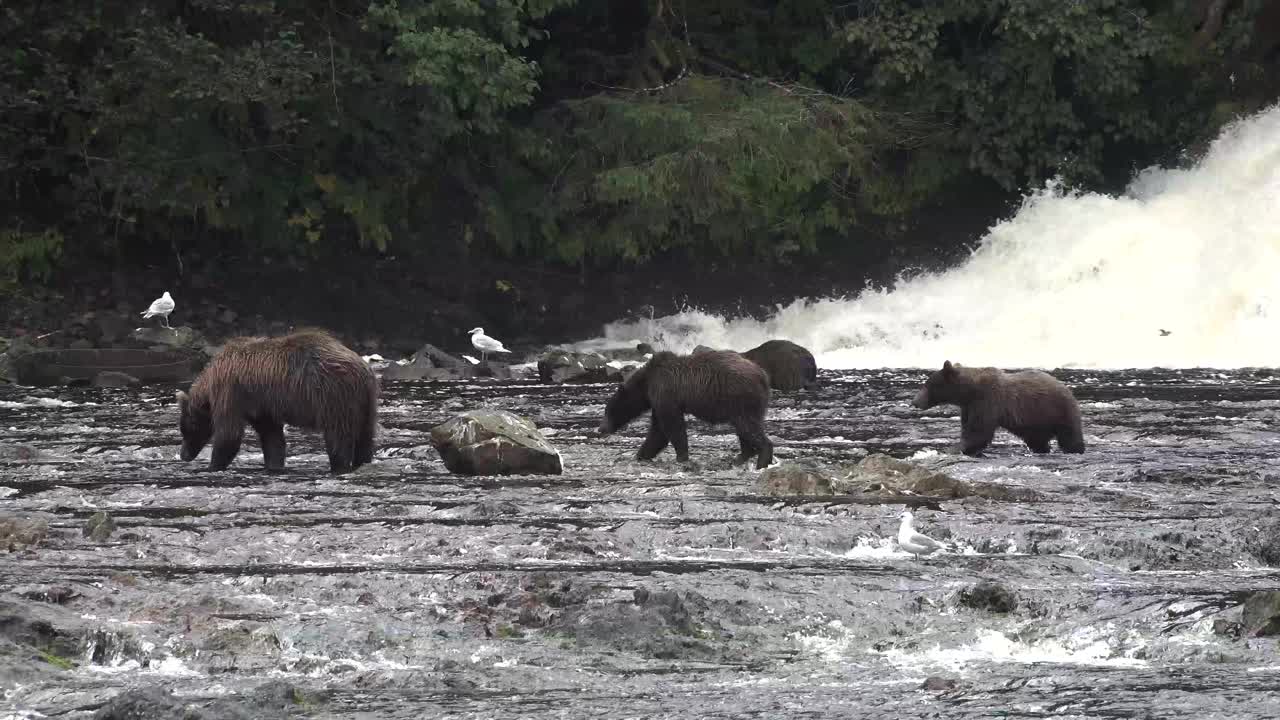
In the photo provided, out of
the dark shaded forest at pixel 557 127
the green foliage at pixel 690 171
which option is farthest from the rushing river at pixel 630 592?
the green foliage at pixel 690 171

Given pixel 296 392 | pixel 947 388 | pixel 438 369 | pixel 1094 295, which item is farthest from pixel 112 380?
pixel 1094 295

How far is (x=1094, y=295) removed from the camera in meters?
29.9

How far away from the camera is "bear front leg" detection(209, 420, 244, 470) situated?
13.8 m

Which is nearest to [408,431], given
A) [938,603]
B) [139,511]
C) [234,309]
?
[139,511]

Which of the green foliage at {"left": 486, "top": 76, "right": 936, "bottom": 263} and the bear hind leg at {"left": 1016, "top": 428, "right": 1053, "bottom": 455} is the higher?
the green foliage at {"left": 486, "top": 76, "right": 936, "bottom": 263}

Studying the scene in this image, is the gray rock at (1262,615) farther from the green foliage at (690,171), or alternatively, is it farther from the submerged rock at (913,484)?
the green foliage at (690,171)

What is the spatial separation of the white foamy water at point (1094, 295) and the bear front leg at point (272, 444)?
14.7 metres

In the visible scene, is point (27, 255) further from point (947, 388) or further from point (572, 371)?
point (947, 388)

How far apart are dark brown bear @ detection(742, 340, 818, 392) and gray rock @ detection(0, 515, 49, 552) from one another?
514 inches

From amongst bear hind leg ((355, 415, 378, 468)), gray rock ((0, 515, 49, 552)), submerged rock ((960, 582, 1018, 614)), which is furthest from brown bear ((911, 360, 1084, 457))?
gray rock ((0, 515, 49, 552))

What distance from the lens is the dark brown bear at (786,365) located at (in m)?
23.0

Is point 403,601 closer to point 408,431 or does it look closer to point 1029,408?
point 1029,408

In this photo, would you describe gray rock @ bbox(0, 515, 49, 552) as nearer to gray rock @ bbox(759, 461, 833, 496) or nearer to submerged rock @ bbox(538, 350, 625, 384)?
gray rock @ bbox(759, 461, 833, 496)

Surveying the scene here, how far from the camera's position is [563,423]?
18562mm
